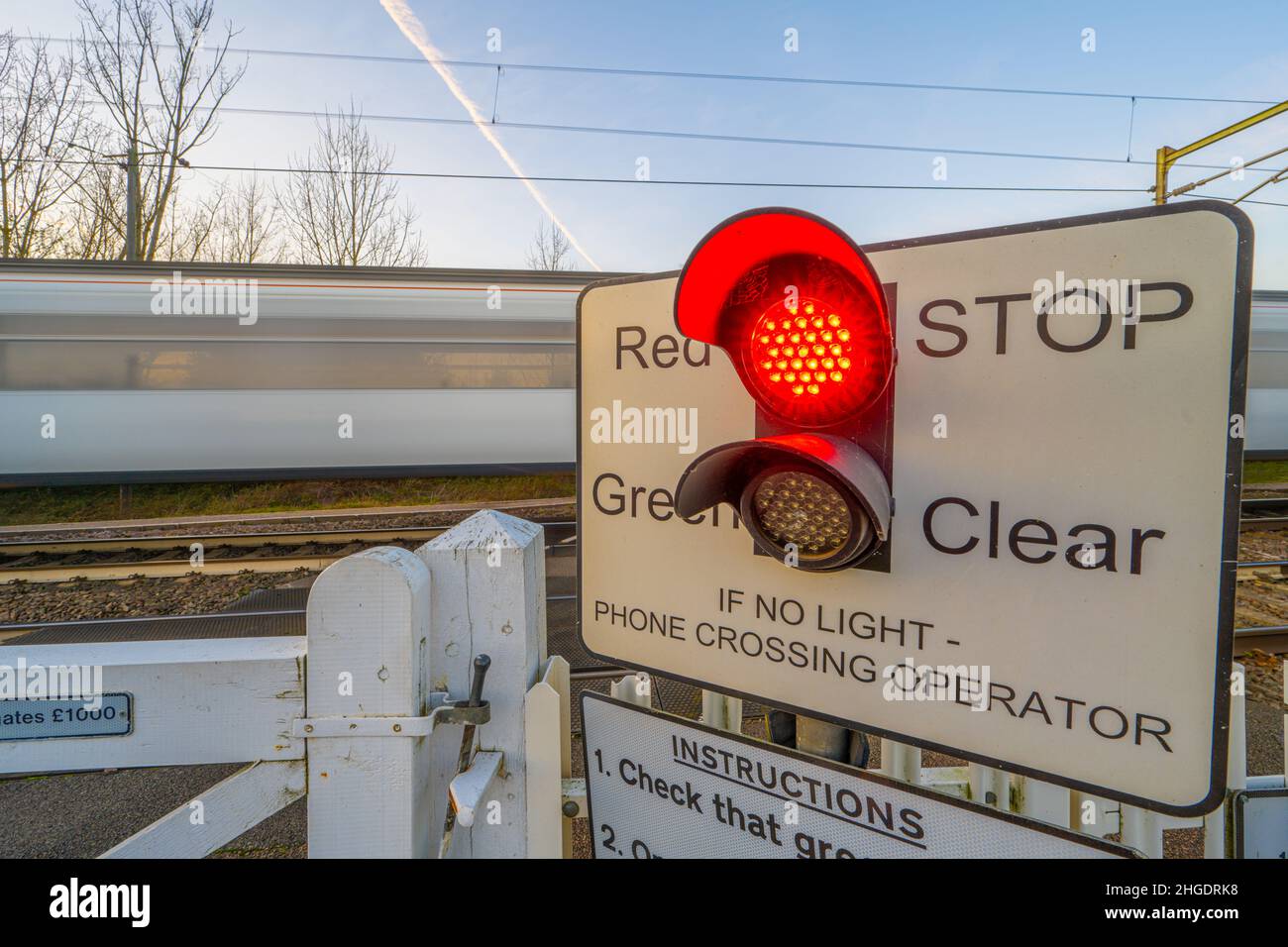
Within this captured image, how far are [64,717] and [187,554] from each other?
23.1 feet

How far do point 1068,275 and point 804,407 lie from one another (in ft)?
1.42

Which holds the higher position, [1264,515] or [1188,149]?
[1188,149]

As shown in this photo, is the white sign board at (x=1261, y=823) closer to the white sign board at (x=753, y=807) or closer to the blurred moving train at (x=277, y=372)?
the white sign board at (x=753, y=807)

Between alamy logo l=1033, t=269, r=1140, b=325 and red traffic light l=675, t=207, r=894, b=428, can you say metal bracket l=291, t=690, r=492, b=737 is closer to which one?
red traffic light l=675, t=207, r=894, b=428

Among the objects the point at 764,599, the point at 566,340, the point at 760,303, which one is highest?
the point at 566,340

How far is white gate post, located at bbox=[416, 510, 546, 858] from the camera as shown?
116 centimetres

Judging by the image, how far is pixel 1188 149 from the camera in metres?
10.7

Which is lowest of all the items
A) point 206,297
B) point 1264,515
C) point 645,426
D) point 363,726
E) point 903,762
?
point 1264,515

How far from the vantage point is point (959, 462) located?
0.95m

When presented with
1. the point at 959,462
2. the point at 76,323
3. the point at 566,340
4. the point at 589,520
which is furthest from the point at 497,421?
the point at 959,462

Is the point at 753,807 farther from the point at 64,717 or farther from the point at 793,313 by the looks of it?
the point at 64,717

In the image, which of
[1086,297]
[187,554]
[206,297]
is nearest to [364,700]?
[1086,297]

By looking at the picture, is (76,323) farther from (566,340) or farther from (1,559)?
(566,340)

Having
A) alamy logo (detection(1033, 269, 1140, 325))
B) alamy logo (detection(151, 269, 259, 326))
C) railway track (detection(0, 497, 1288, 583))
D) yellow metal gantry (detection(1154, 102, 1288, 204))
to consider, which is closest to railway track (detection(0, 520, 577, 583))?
railway track (detection(0, 497, 1288, 583))
